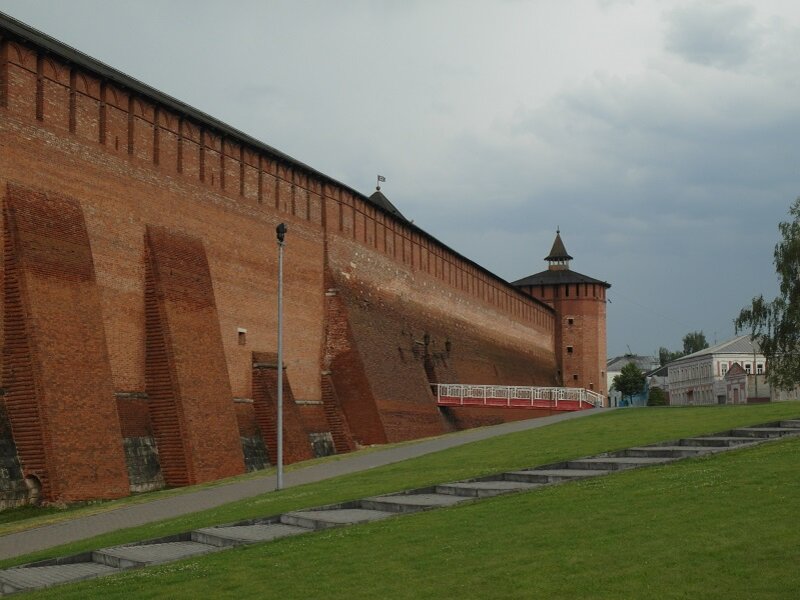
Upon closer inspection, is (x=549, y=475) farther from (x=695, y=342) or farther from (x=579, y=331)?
(x=695, y=342)

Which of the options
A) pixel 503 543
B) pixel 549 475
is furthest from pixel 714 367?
pixel 503 543

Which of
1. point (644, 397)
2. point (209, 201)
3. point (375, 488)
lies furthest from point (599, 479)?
point (644, 397)

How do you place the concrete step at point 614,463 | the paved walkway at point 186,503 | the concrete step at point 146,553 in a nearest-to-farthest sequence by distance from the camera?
the concrete step at point 146,553 → the concrete step at point 614,463 → the paved walkway at point 186,503

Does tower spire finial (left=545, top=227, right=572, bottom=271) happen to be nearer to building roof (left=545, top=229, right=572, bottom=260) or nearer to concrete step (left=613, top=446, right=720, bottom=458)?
building roof (left=545, top=229, right=572, bottom=260)

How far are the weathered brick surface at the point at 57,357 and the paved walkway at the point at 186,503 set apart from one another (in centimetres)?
183

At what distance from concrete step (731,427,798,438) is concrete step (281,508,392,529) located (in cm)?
772

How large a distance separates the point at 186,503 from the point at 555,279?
56.8m

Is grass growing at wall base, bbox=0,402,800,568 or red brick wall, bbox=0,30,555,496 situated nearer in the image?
grass growing at wall base, bbox=0,402,800,568

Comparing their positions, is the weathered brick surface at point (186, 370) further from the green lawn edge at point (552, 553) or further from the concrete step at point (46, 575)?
the green lawn edge at point (552, 553)

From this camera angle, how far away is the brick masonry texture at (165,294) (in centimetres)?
1922

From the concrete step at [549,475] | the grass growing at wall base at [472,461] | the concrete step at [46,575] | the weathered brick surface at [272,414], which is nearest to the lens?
the concrete step at [46,575]

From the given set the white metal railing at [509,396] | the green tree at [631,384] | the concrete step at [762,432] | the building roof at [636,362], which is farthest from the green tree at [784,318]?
the building roof at [636,362]

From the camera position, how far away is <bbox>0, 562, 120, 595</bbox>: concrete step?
9805mm

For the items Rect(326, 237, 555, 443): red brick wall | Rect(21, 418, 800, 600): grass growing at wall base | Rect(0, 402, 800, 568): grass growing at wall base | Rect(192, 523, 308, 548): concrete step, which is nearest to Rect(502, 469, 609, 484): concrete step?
Rect(0, 402, 800, 568): grass growing at wall base
